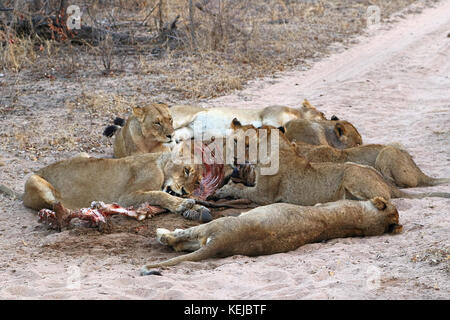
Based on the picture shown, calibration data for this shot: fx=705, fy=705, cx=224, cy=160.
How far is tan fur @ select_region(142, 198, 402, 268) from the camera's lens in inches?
208

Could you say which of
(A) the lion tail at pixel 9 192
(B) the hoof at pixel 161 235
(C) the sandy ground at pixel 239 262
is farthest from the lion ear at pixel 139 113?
(B) the hoof at pixel 161 235

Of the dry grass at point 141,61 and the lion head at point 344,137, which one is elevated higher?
the dry grass at point 141,61

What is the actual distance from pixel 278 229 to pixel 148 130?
9.15ft

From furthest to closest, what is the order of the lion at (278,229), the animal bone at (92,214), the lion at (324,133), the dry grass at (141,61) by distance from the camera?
the dry grass at (141,61) → the lion at (324,133) → the animal bone at (92,214) → the lion at (278,229)

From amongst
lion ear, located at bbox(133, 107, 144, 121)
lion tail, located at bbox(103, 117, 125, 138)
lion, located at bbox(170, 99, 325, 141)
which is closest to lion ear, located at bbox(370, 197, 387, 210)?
lion ear, located at bbox(133, 107, 144, 121)

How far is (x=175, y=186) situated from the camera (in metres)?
6.89

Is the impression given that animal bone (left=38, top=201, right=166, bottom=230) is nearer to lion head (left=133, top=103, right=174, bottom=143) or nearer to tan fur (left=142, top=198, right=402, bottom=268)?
tan fur (left=142, top=198, right=402, bottom=268)

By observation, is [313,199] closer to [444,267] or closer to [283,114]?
[444,267]

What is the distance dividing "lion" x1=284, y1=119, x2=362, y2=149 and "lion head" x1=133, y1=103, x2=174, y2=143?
1530mm

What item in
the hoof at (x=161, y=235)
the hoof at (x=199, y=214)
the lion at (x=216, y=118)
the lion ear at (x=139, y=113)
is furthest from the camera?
the lion at (x=216, y=118)

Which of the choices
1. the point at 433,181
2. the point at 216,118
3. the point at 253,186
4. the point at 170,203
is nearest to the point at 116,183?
the point at 170,203

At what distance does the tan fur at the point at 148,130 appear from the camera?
7738 millimetres

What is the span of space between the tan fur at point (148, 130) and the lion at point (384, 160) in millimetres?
1493

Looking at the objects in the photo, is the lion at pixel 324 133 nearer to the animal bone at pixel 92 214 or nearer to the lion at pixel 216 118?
the lion at pixel 216 118
